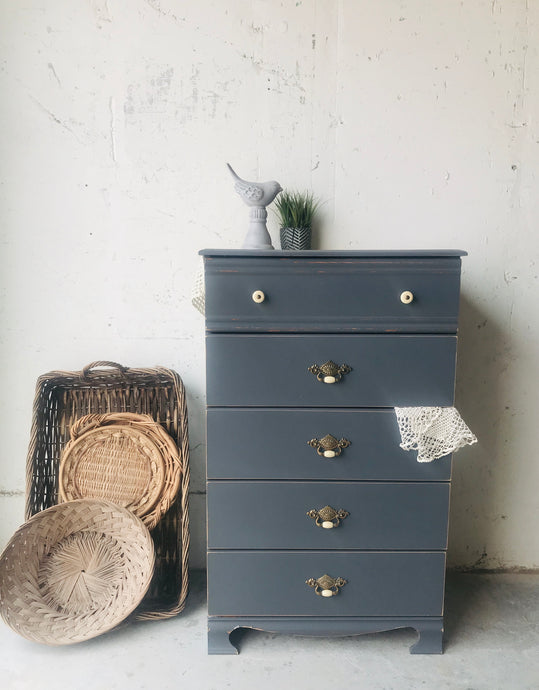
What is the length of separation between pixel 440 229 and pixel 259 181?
0.73m

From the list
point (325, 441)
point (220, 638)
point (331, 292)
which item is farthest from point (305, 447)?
point (220, 638)

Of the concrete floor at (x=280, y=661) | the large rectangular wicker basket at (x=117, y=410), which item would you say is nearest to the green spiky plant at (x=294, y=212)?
the large rectangular wicker basket at (x=117, y=410)

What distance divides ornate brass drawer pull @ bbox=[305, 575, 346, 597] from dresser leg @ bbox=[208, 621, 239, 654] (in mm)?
311

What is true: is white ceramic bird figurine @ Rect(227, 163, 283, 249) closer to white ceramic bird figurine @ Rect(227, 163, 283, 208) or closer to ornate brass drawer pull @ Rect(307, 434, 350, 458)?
white ceramic bird figurine @ Rect(227, 163, 283, 208)

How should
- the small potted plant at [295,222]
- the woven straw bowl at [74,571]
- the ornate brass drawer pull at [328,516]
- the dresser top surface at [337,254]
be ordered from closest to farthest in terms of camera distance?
the dresser top surface at [337,254]
the ornate brass drawer pull at [328,516]
the woven straw bowl at [74,571]
the small potted plant at [295,222]

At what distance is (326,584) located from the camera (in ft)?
5.88

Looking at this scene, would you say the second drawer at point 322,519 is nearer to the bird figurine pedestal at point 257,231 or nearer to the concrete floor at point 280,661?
the concrete floor at point 280,661

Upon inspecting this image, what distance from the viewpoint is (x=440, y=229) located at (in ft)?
7.24

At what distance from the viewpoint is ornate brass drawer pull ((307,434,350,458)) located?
174cm

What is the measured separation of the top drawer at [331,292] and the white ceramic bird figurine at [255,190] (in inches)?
15.5

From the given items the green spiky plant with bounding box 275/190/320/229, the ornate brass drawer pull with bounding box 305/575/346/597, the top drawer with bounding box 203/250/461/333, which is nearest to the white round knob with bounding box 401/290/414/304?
the top drawer with bounding box 203/250/461/333

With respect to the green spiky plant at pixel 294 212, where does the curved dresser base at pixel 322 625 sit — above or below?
below

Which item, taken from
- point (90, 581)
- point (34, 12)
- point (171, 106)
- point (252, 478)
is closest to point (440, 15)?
point (171, 106)

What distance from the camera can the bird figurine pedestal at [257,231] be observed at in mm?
1972
